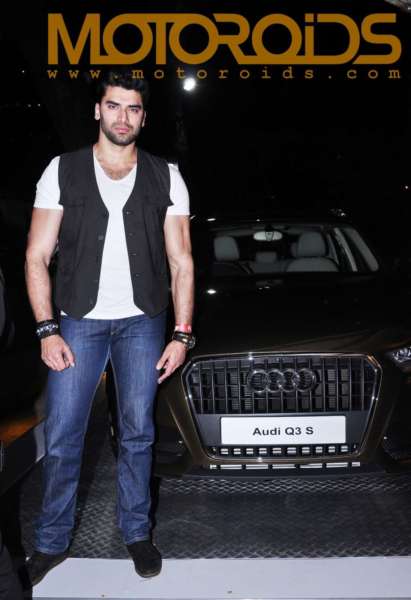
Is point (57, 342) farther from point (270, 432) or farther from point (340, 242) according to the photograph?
point (340, 242)

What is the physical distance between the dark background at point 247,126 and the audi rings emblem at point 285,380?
7.43 metres

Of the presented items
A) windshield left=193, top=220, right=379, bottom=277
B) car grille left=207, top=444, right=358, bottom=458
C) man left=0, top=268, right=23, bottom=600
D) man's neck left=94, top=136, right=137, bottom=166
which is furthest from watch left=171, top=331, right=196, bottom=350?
windshield left=193, top=220, right=379, bottom=277

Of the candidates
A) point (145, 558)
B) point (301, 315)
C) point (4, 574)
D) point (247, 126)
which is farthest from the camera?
point (247, 126)

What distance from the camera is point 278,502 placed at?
3277mm

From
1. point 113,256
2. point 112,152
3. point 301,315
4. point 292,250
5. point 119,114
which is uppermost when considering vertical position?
point 119,114

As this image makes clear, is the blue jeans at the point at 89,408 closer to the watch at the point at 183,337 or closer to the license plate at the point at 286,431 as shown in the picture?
the watch at the point at 183,337

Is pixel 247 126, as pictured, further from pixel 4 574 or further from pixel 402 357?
pixel 4 574

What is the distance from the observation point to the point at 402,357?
10.1 ft

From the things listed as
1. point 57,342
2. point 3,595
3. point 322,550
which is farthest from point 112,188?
point 322,550

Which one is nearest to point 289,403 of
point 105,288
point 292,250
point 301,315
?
point 301,315

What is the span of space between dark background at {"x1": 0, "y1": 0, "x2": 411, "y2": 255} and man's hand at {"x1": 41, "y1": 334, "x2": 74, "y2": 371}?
752 cm

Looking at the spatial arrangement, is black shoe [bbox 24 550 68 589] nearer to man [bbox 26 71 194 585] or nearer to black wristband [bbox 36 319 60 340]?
man [bbox 26 71 194 585]

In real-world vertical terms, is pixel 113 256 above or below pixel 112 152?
below

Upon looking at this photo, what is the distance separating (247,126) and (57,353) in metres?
43.9
